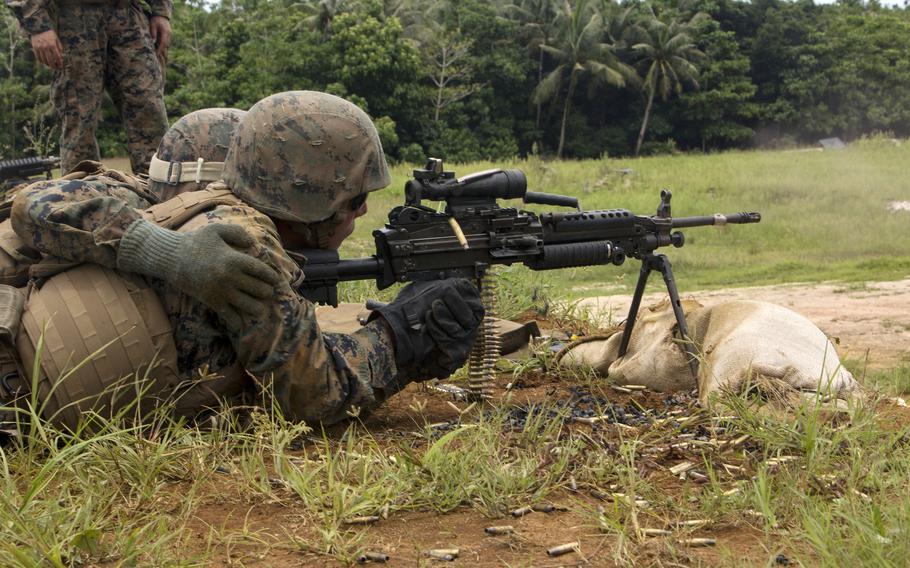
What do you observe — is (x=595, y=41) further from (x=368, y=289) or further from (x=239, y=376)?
(x=239, y=376)

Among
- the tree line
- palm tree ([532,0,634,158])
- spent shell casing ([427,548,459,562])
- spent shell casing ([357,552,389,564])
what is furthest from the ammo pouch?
palm tree ([532,0,634,158])

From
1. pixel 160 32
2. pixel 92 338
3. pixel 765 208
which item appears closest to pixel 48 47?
pixel 160 32

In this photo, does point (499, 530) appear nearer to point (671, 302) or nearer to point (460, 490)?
point (460, 490)

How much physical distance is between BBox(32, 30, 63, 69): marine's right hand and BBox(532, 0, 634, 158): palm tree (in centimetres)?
4440

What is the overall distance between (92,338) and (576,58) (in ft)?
162

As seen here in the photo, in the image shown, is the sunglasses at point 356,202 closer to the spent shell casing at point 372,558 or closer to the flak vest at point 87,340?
the flak vest at point 87,340

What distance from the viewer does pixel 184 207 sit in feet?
11.3

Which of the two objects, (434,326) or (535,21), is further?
(535,21)

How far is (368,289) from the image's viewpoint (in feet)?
22.9

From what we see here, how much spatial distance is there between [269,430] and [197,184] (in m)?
1.35

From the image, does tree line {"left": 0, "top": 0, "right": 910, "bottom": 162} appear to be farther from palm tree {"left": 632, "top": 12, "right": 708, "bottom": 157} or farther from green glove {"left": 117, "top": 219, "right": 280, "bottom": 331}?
green glove {"left": 117, "top": 219, "right": 280, "bottom": 331}

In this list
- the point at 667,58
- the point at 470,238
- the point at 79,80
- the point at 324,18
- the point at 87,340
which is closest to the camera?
the point at 87,340

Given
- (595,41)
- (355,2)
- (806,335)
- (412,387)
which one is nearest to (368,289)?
(412,387)

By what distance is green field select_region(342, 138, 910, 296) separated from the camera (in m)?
12.0
